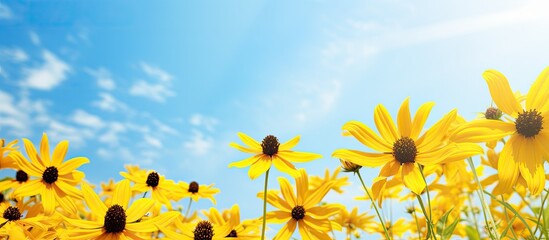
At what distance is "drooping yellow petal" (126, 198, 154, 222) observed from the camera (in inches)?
64.9

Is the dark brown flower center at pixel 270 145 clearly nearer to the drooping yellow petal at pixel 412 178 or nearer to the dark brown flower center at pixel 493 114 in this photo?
the drooping yellow petal at pixel 412 178

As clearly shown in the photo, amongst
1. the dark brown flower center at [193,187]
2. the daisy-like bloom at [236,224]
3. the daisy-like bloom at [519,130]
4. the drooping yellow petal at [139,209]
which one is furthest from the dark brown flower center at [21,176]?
the daisy-like bloom at [519,130]

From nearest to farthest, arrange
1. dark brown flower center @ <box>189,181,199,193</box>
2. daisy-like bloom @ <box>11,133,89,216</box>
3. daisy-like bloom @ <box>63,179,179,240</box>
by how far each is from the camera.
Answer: daisy-like bloom @ <box>63,179,179,240</box> → daisy-like bloom @ <box>11,133,89,216</box> → dark brown flower center @ <box>189,181,199,193</box>

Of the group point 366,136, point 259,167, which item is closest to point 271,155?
point 259,167

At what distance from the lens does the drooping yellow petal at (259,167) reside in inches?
63.9

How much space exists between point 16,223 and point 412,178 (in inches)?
60.0

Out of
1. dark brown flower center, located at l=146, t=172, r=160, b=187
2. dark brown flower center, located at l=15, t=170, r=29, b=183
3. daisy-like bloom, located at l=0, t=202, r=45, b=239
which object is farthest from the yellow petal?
dark brown flower center, located at l=15, t=170, r=29, b=183

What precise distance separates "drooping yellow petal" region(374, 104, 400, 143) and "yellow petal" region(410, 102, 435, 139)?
0.18 feet

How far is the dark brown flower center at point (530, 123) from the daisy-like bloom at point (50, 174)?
1825 mm

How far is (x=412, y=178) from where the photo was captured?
1298 millimetres

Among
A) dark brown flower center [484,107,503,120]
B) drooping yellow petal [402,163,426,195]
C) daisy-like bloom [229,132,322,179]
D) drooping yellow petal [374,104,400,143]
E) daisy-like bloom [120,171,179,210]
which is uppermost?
daisy-like bloom [120,171,179,210]

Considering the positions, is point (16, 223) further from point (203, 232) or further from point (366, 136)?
point (366, 136)

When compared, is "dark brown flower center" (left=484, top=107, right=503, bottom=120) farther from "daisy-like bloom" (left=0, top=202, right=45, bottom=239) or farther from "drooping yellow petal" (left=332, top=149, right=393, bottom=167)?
"daisy-like bloom" (left=0, top=202, right=45, bottom=239)

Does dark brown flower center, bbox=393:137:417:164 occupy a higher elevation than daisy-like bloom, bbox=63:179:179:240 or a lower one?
Answer: higher
